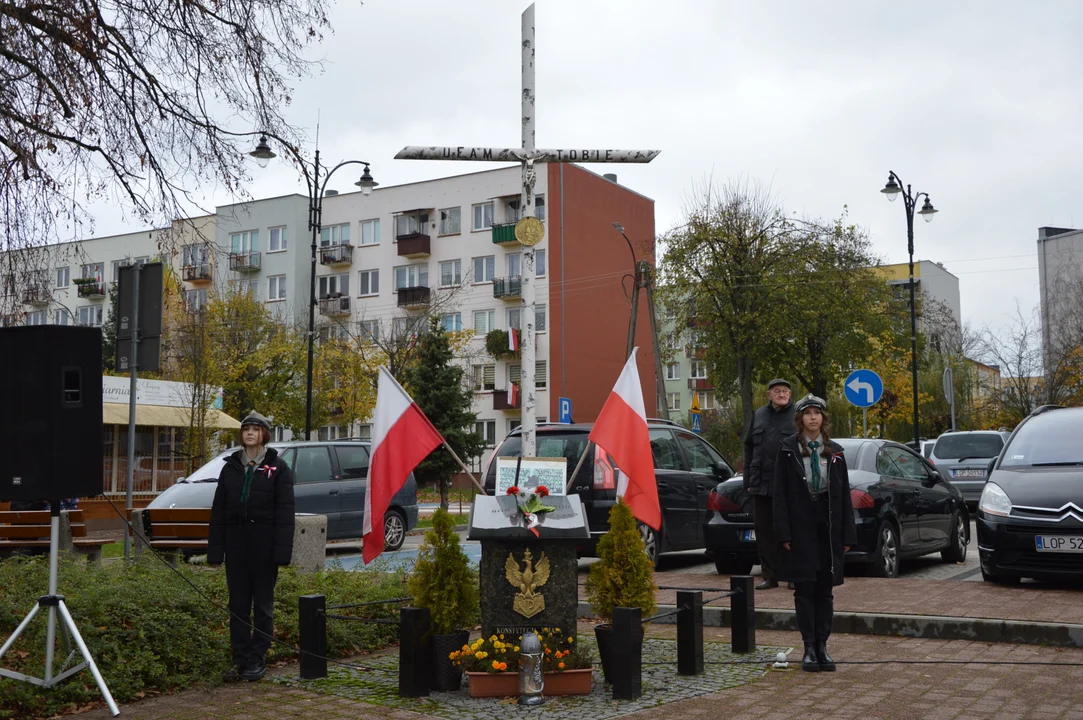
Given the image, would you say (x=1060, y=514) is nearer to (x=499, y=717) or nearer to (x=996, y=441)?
(x=499, y=717)

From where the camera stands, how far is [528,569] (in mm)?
7492

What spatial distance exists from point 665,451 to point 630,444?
253 inches

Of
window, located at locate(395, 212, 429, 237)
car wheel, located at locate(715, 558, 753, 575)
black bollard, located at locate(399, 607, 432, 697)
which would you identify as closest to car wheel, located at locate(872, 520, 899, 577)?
car wheel, located at locate(715, 558, 753, 575)

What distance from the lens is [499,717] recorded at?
6844mm

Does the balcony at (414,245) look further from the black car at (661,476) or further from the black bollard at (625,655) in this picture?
the black bollard at (625,655)

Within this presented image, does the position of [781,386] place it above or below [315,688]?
above

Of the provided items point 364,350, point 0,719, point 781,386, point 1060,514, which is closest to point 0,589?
point 0,719

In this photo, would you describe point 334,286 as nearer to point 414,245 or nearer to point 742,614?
point 414,245

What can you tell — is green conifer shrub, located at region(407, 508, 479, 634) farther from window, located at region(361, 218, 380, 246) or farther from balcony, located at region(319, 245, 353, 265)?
balcony, located at region(319, 245, 353, 265)

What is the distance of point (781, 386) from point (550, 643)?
4.29m

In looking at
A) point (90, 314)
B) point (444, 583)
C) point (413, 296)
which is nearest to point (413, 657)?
point (444, 583)

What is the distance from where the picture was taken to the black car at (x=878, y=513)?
12398 millimetres

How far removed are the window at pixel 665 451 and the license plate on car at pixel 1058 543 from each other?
4.80m

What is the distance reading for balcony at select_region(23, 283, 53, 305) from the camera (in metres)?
11.5
